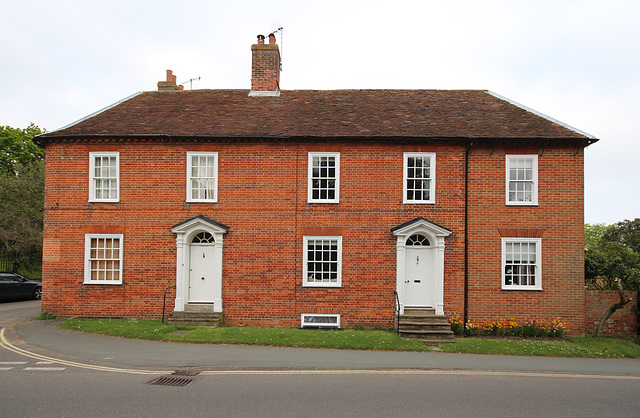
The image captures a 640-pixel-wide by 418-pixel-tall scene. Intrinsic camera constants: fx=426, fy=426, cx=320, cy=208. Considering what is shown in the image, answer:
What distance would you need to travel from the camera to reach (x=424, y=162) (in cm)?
1469

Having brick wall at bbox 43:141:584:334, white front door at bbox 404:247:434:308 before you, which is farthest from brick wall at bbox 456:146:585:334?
white front door at bbox 404:247:434:308

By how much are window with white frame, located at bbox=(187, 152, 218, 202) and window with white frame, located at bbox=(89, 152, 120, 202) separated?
257 centimetres

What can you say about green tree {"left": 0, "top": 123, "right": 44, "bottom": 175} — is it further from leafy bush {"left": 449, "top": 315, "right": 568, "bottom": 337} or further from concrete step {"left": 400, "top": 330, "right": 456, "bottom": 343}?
leafy bush {"left": 449, "top": 315, "right": 568, "bottom": 337}

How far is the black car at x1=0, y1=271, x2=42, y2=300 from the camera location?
65.1ft

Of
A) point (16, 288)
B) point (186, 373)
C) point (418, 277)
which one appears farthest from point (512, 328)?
point (16, 288)

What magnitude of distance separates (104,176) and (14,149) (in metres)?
26.6

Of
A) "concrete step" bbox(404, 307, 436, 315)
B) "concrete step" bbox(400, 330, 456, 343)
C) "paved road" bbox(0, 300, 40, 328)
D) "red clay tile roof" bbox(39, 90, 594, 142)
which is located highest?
"red clay tile roof" bbox(39, 90, 594, 142)

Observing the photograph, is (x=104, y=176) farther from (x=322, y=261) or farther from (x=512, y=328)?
(x=512, y=328)

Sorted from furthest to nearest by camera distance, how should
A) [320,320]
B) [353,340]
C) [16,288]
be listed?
[16,288] < [320,320] < [353,340]

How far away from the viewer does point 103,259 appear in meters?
14.8

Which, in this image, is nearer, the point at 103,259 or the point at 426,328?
the point at 426,328

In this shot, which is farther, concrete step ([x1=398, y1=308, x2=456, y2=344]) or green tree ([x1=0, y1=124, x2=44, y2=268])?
green tree ([x1=0, y1=124, x2=44, y2=268])

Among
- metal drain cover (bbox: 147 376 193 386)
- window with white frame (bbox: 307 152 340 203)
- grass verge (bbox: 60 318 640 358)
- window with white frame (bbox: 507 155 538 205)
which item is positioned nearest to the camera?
metal drain cover (bbox: 147 376 193 386)

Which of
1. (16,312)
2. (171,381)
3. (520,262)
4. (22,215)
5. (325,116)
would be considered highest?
(325,116)
